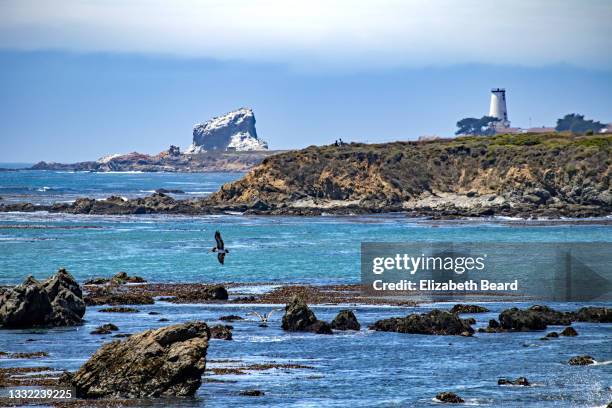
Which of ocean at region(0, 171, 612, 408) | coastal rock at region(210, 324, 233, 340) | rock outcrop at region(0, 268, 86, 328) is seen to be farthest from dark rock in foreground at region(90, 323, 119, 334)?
coastal rock at region(210, 324, 233, 340)

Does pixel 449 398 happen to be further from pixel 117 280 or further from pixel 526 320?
pixel 117 280

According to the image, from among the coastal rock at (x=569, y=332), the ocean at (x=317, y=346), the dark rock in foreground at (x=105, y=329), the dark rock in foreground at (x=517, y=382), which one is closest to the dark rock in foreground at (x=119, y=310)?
the ocean at (x=317, y=346)

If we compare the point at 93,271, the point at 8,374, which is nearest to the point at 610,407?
the point at 8,374

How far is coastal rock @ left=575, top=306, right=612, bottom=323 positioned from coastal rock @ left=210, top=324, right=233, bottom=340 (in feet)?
55.4

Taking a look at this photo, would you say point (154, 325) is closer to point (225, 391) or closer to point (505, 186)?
point (225, 391)

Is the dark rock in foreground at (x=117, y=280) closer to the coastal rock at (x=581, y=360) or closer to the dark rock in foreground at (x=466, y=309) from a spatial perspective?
the dark rock in foreground at (x=466, y=309)

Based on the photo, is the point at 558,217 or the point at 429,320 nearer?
the point at 429,320

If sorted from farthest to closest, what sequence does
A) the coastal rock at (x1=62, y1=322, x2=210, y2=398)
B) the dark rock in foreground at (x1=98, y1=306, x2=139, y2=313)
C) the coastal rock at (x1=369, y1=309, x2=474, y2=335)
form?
the dark rock in foreground at (x1=98, y1=306, x2=139, y2=313), the coastal rock at (x1=369, y1=309, x2=474, y2=335), the coastal rock at (x1=62, y1=322, x2=210, y2=398)

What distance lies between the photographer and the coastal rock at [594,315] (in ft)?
184

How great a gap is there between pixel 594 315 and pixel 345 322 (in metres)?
12.1

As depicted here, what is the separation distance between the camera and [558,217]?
5689 inches

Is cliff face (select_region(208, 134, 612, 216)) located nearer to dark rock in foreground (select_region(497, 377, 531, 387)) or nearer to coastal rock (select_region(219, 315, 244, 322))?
coastal rock (select_region(219, 315, 244, 322))

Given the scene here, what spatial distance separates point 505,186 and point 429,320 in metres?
118

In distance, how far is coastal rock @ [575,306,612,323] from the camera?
184 ft
